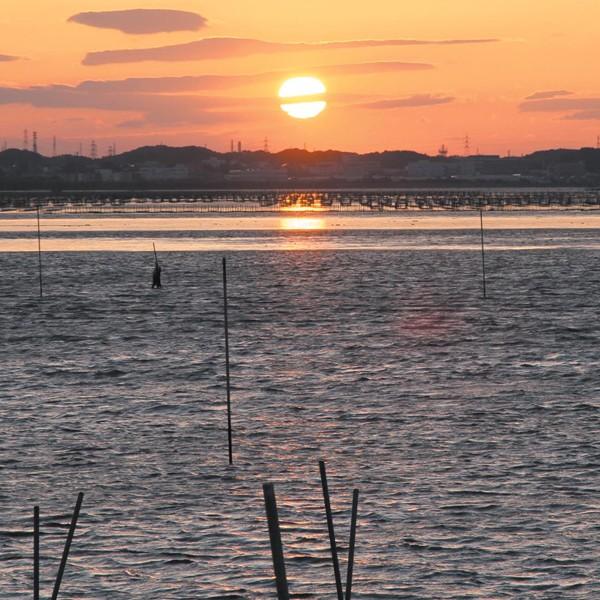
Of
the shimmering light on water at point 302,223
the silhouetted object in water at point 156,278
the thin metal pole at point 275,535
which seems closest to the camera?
the thin metal pole at point 275,535

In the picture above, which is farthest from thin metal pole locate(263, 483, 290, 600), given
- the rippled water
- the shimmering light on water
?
the shimmering light on water

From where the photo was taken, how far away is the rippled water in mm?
19469

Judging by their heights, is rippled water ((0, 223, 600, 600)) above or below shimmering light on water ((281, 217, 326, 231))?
below

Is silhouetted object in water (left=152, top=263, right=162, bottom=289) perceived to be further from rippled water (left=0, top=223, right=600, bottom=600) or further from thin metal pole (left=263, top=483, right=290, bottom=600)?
thin metal pole (left=263, top=483, right=290, bottom=600)

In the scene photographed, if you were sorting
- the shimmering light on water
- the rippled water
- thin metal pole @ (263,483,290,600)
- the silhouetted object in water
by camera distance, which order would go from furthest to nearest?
the shimmering light on water < the silhouetted object in water < the rippled water < thin metal pole @ (263,483,290,600)

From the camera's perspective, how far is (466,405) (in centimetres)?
3325

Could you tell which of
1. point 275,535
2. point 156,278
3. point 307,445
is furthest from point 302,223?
point 275,535

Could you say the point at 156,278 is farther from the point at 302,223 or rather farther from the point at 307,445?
the point at 302,223

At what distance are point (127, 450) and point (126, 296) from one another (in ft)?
139

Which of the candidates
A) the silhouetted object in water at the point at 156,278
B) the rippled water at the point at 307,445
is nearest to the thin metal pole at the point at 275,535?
the rippled water at the point at 307,445

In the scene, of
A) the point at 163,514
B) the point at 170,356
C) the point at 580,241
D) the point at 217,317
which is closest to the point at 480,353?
the point at 170,356

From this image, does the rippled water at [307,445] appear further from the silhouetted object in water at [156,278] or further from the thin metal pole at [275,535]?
the thin metal pole at [275,535]

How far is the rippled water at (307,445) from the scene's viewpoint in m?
19.5

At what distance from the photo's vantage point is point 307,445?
28359 millimetres
